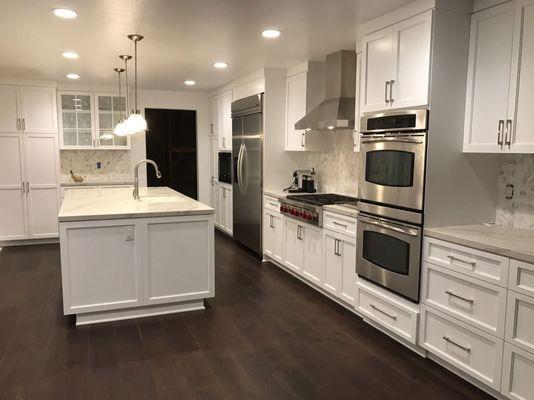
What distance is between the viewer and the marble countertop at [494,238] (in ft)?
7.50

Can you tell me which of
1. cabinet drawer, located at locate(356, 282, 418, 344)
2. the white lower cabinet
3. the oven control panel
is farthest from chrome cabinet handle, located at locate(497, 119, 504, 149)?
the oven control panel

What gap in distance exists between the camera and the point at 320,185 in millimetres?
5273

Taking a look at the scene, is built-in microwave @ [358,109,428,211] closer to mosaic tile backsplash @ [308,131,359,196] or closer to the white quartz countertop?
mosaic tile backsplash @ [308,131,359,196]

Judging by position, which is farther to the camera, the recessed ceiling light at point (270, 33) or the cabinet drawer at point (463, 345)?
the recessed ceiling light at point (270, 33)

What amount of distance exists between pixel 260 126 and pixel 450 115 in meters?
2.80

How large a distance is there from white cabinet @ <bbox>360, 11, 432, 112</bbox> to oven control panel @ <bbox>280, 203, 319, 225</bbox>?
1176 mm

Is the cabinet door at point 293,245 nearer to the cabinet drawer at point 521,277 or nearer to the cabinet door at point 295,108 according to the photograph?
the cabinet door at point 295,108

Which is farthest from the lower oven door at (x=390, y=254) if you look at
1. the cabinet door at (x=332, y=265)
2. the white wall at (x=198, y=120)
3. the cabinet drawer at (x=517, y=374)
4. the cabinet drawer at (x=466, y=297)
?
the white wall at (x=198, y=120)

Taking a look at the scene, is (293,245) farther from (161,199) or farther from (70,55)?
(70,55)

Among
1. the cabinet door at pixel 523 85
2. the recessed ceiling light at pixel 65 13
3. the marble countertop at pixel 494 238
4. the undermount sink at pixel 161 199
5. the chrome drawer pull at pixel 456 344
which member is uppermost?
the recessed ceiling light at pixel 65 13

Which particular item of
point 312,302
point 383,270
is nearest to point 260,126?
point 312,302

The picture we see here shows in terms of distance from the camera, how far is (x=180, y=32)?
11.8 feet

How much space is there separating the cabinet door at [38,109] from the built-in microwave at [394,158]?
4.79 meters

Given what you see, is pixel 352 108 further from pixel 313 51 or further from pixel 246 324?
pixel 246 324
